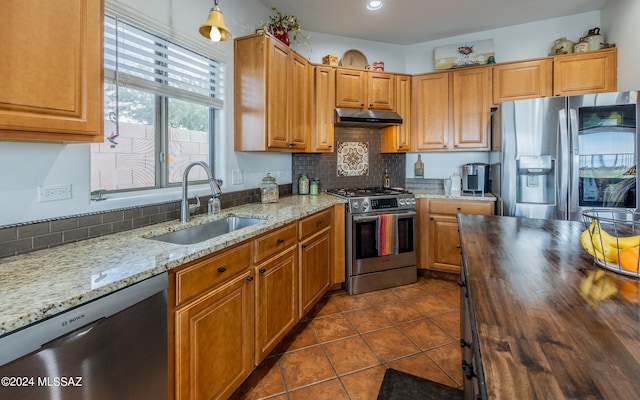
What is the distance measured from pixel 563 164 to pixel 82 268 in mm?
3414

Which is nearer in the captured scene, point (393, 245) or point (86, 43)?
point (86, 43)

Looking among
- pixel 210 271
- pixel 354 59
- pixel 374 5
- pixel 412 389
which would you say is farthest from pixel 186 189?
pixel 354 59

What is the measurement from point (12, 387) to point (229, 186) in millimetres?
1948

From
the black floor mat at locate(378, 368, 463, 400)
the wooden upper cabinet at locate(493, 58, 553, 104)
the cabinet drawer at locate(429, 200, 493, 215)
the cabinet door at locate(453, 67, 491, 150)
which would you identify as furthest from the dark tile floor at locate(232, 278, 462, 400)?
the wooden upper cabinet at locate(493, 58, 553, 104)

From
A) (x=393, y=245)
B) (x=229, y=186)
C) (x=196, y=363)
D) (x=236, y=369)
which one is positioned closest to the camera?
(x=196, y=363)

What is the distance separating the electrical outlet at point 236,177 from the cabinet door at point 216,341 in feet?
3.84

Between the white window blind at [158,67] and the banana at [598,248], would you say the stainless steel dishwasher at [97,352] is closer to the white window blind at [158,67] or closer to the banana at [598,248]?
the white window blind at [158,67]

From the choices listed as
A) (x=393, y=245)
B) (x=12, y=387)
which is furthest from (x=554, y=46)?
(x=12, y=387)

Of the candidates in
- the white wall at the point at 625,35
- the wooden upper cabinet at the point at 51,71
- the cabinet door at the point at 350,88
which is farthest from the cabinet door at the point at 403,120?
the wooden upper cabinet at the point at 51,71

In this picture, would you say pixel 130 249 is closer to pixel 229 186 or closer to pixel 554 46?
pixel 229 186

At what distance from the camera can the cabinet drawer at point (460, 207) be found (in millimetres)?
3186

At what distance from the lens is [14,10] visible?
100cm

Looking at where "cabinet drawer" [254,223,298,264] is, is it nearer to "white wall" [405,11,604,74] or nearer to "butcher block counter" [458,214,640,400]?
"butcher block counter" [458,214,640,400]

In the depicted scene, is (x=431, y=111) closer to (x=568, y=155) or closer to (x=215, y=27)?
(x=568, y=155)
